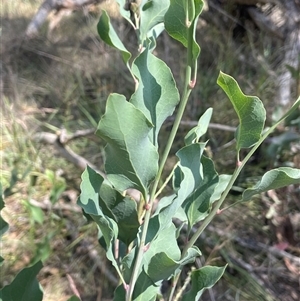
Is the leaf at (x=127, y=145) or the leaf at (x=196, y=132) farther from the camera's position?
the leaf at (x=196, y=132)

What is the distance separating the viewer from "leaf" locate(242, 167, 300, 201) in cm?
37

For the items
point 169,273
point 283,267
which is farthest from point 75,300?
point 283,267

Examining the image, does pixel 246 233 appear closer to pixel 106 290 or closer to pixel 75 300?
pixel 106 290

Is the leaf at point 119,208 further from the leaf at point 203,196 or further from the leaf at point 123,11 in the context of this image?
the leaf at point 123,11

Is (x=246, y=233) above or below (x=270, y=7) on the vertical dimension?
below

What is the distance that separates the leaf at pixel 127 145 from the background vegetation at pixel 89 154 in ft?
1.68

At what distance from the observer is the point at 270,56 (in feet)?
6.89

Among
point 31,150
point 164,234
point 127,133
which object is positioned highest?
point 127,133

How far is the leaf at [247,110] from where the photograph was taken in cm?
37

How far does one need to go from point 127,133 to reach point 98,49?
7.37ft

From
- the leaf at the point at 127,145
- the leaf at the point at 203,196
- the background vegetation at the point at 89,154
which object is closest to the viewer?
the leaf at the point at 127,145

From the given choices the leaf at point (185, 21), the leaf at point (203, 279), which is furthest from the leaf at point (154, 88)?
the leaf at point (203, 279)

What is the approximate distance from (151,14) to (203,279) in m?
0.27

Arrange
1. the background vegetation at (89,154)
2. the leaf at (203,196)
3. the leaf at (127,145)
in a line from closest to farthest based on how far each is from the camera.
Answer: the leaf at (127,145), the leaf at (203,196), the background vegetation at (89,154)
